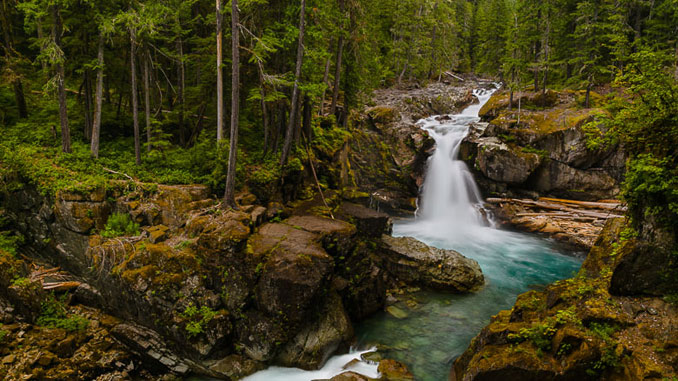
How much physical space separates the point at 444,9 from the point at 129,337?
46.5 metres

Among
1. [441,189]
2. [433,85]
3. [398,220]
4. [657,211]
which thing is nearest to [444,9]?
[433,85]

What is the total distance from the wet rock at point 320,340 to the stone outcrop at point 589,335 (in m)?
3.70

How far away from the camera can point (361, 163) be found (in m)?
23.6

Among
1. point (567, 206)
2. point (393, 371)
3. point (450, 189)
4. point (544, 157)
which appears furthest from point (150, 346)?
point (544, 157)

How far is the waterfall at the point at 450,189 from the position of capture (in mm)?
21844

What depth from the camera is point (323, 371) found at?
8.48 metres

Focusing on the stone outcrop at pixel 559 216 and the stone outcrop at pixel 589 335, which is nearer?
the stone outcrop at pixel 589 335

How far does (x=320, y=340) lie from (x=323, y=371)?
773mm

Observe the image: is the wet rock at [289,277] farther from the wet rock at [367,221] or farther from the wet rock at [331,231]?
the wet rock at [367,221]

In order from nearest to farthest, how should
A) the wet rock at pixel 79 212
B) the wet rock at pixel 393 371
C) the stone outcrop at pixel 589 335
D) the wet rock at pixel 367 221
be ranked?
the stone outcrop at pixel 589 335
the wet rock at pixel 393 371
the wet rock at pixel 79 212
the wet rock at pixel 367 221

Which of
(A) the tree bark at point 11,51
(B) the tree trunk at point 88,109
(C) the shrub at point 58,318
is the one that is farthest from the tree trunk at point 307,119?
(A) the tree bark at point 11,51

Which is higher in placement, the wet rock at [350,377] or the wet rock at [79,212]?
the wet rock at [79,212]

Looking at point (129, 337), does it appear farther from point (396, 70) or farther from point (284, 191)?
point (396, 70)

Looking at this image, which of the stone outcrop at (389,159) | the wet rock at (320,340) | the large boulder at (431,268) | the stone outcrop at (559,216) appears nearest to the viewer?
the wet rock at (320,340)
